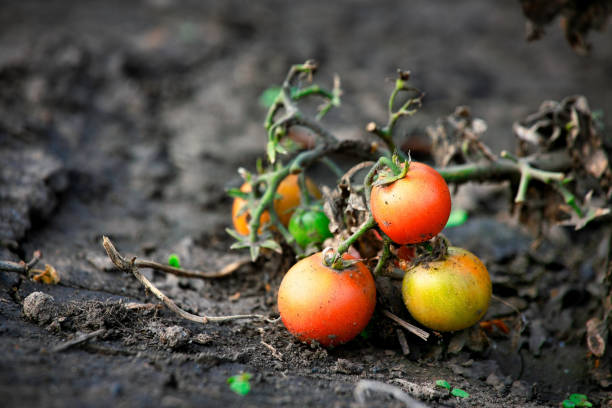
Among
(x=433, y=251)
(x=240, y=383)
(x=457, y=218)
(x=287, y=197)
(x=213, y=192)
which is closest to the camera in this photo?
(x=240, y=383)

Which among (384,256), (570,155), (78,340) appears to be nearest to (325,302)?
(384,256)

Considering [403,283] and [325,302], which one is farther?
[403,283]

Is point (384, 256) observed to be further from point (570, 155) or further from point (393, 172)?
point (570, 155)

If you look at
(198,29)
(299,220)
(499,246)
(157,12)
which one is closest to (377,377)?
(299,220)

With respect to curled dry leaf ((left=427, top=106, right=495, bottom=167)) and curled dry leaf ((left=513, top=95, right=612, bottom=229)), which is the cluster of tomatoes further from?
curled dry leaf ((left=513, top=95, right=612, bottom=229))

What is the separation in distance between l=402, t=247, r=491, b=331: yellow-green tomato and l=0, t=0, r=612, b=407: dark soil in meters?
0.21

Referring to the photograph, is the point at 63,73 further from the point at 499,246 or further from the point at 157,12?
the point at 499,246

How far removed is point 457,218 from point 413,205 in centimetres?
159

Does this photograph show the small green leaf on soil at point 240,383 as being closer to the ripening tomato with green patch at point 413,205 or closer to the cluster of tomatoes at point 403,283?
the cluster of tomatoes at point 403,283

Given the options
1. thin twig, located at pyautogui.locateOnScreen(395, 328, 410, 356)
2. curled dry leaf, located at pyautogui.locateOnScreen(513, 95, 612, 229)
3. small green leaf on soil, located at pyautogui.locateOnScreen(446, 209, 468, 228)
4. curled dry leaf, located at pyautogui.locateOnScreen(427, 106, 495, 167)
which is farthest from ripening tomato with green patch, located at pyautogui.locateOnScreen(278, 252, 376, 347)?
small green leaf on soil, located at pyautogui.locateOnScreen(446, 209, 468, 228)

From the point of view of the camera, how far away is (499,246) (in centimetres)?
309

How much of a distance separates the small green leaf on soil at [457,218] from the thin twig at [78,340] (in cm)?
212

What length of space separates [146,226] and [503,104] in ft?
10.8

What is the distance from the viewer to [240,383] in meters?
1.55
